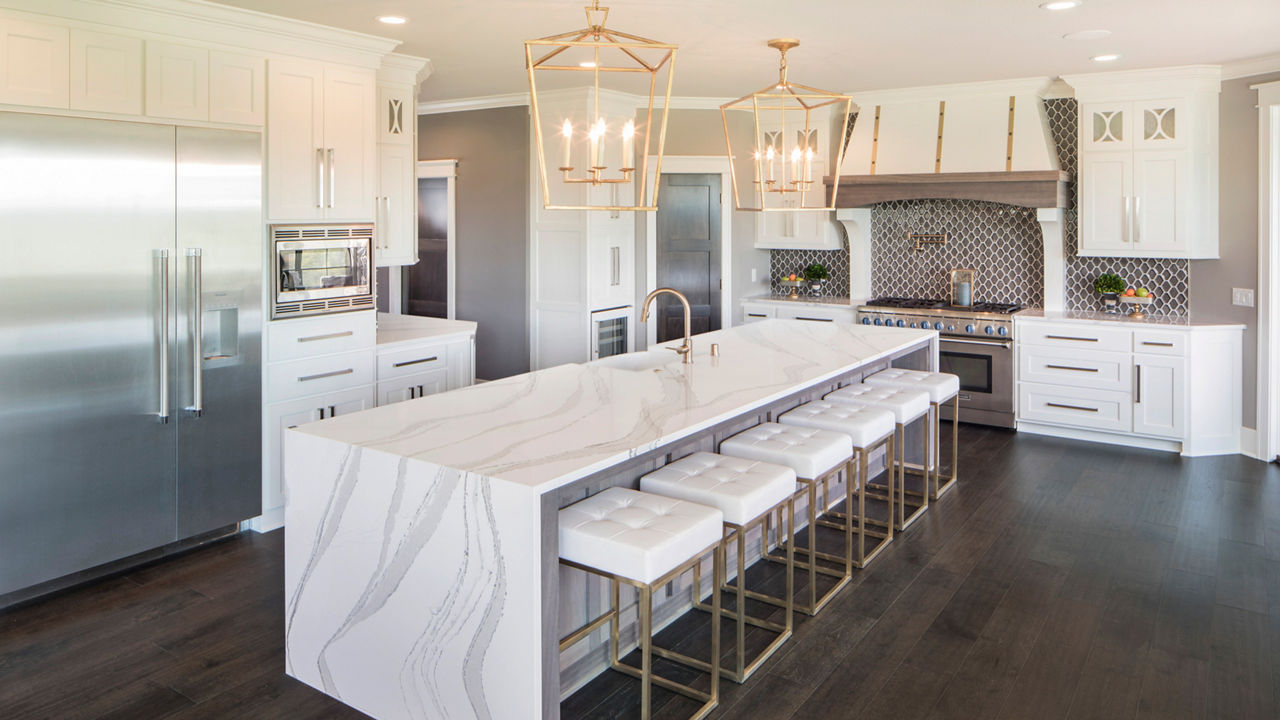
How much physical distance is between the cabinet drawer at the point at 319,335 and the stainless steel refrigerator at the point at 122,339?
5.2 inches

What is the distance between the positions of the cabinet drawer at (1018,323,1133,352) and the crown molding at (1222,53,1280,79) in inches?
67.8

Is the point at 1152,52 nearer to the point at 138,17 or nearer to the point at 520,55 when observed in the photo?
the point at 520,55

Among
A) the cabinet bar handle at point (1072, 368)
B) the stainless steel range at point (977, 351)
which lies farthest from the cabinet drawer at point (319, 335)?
the cabinet bar handle at point (1072, 368)

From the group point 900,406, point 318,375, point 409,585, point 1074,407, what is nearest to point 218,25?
point 318,375

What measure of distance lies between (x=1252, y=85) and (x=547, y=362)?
5.14 m

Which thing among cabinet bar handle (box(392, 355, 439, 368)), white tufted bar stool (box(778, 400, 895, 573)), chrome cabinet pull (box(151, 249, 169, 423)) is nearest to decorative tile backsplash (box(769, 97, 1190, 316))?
white tufted bar stool (box(778, 400, 895, 573))

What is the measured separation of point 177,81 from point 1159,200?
5.88 meters

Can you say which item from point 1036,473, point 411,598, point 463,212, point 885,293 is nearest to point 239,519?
point 411,598

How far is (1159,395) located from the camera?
233 inches

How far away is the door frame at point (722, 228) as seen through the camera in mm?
7242

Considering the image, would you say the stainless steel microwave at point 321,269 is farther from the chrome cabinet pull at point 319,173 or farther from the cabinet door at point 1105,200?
the cabinet door at point 1105,200

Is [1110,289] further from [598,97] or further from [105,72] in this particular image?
[105,72]

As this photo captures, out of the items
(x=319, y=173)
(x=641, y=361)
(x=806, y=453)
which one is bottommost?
(x=806, y=453)

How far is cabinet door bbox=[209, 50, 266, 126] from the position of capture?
4062mm
